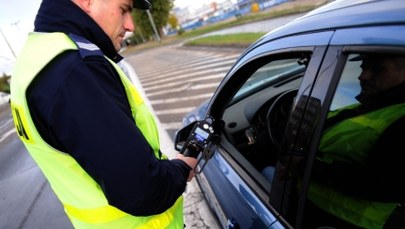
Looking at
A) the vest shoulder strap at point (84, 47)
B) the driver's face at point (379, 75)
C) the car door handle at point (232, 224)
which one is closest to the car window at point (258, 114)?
the car door handle at point (232, 224)

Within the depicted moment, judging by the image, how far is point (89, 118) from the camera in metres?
0.97

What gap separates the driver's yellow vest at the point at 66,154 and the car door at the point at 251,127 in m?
0.40

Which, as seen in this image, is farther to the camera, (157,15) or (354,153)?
(157,15)

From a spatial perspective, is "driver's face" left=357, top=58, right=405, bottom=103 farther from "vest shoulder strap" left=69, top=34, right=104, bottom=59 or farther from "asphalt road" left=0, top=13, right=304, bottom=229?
"asphalt road" left=0, top=13, right=304, bottom=229

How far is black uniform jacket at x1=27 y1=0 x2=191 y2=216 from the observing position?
965 millimetres

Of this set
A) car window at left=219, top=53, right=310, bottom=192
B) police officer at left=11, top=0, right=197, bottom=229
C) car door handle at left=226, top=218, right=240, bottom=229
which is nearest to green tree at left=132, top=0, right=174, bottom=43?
car window at left=219, top=53, right=310, bottom=192

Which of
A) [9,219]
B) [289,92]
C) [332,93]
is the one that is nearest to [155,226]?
[332,93]

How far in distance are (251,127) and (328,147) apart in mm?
903

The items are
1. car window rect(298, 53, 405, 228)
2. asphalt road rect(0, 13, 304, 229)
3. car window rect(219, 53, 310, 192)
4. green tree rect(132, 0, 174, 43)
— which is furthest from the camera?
green tree rect(132, 0, 174, 43)

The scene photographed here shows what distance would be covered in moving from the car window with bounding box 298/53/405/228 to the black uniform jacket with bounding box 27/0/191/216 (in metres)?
0.60

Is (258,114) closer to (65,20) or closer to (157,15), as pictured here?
(65,20)

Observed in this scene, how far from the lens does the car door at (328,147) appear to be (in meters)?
0.97

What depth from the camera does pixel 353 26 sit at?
95 cm

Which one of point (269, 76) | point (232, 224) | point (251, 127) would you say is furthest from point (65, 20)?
point (269, 76)
